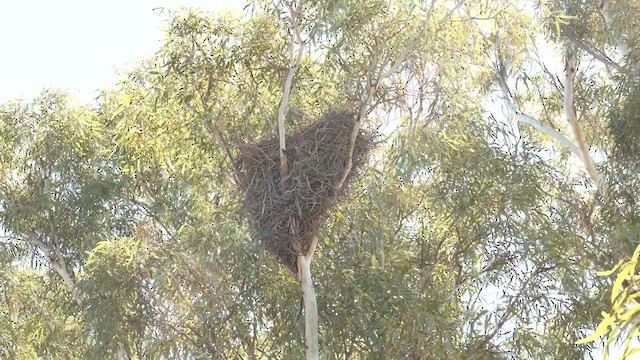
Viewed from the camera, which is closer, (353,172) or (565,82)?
(353,172)

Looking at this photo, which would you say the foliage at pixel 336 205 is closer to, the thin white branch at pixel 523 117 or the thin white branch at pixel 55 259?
the thin white branch at pixel 55 259

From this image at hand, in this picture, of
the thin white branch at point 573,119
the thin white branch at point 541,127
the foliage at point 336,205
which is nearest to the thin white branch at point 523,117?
the thin white branch at point 541,127

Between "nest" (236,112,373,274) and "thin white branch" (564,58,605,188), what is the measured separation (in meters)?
3.50

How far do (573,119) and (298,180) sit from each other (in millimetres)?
4369

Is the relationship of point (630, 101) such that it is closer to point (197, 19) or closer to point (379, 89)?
point (379, 89)

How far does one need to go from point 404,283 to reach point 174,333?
162cm

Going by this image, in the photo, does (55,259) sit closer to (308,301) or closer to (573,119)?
(308,301)

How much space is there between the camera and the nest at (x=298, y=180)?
5562 millimetres

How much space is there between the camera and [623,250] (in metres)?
6.86

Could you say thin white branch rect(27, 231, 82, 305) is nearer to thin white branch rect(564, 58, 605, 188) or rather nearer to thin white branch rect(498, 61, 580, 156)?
thin white branch rect(498, 61, 580, 156)

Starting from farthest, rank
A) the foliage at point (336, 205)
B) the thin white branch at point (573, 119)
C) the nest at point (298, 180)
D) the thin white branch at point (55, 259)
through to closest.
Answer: the thin white branch at point (573, 119)
the thin white branch at point (55, 259)
the foliage at point (336, 205)
the nest at point (298, 180)

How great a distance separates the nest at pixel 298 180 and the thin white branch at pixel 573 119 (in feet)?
11.5

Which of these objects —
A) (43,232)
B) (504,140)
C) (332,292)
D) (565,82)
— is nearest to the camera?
(332,292)

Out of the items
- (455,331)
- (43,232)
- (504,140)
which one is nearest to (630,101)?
(504,140)
